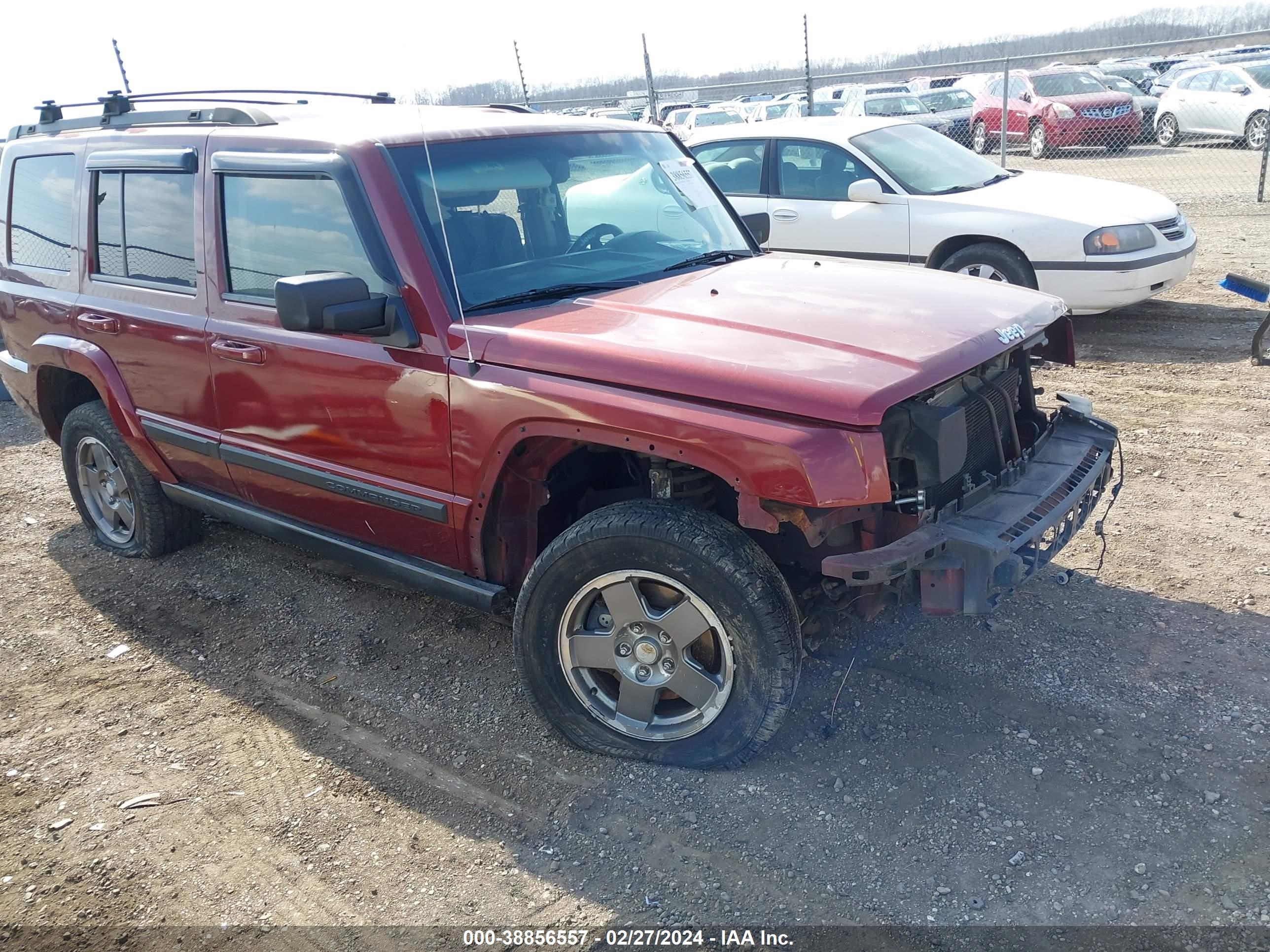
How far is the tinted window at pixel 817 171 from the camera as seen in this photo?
8102mm

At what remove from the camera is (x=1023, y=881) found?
2.70 meters

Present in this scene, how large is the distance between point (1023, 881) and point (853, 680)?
104cm

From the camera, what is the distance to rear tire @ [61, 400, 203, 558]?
4871 mm

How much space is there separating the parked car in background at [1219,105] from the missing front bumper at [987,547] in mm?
16764

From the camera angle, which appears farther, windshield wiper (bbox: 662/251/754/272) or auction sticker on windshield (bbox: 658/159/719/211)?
auction sticker on windshield (bbox: 658/159/719/211)

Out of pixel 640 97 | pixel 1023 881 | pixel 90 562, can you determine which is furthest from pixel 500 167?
pixel 640 97

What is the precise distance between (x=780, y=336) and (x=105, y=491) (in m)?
3.93

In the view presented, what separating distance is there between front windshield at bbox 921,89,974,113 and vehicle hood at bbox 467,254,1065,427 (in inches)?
786

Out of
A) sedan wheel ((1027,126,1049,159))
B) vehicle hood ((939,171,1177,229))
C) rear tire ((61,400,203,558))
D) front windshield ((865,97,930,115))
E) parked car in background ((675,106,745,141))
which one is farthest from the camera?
parked car in background ((675,106,745,141))

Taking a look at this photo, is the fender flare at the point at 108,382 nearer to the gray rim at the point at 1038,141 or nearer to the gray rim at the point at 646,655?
the gray rim at the point at 646,655

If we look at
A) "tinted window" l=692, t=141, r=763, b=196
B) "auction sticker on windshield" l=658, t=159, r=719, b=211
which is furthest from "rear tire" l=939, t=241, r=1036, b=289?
"auction sticker on windshield" l=658, t=159, r=719, b=211

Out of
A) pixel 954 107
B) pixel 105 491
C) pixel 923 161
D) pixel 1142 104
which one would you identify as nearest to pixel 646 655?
pixel 105 491

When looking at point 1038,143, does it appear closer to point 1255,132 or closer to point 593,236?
point 1255,132

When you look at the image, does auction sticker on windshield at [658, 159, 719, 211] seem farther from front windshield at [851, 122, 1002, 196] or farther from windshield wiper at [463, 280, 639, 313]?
front windshield at [851, 122, 1002, 196]
